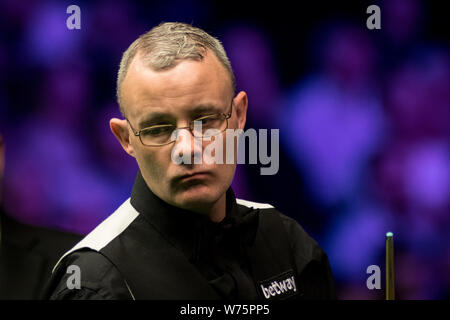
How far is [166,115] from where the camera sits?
1762 millimetres

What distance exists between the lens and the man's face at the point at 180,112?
68.9 inches

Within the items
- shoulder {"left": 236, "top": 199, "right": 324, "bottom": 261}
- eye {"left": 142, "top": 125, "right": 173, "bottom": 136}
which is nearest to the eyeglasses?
eye {"left": 142, "top": 125, "right": 173, "bottom": 136}

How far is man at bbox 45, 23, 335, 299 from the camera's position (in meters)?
1.76

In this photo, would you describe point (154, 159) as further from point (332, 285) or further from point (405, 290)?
point (405, 290)

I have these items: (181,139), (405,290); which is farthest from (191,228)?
(405,290)

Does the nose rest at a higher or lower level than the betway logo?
higher

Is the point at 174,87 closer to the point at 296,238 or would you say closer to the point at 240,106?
the point at 240,106

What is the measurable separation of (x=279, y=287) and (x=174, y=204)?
1.47ft

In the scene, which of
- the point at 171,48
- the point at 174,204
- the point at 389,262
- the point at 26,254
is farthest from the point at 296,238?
the point at 26,254

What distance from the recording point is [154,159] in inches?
72.0

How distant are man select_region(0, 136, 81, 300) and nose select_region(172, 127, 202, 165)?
117 centimetres

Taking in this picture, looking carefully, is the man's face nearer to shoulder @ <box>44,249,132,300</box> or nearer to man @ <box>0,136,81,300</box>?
shoulder @ <box>44,249,132,300</box>

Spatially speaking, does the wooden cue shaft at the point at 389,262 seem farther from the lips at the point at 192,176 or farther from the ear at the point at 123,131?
the ear at the point at 123,131
